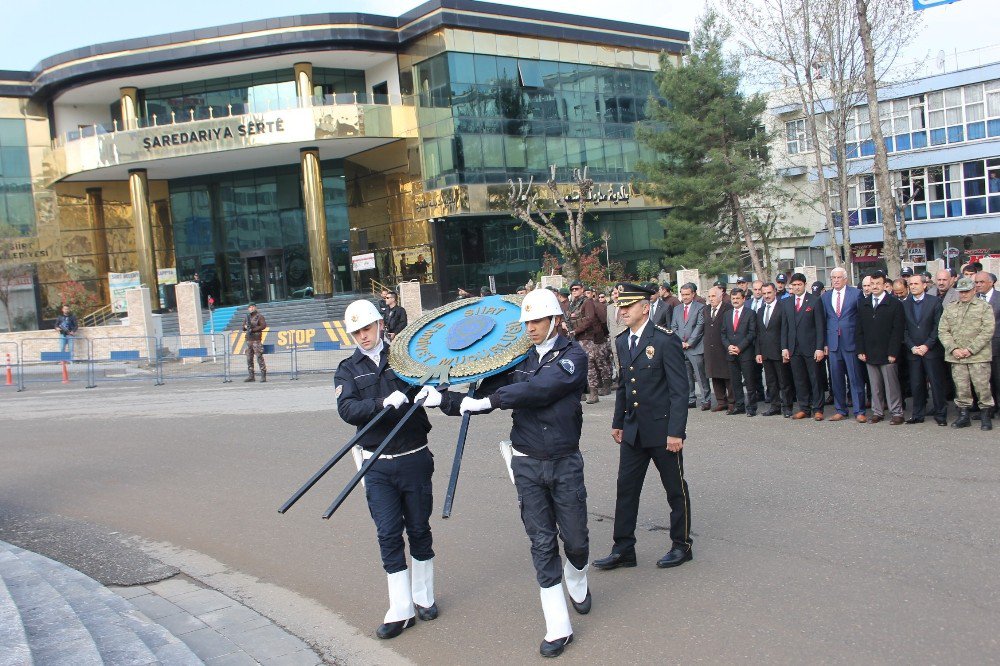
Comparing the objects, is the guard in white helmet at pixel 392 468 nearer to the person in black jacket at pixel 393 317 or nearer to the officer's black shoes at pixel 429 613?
the officer's black shoes at pixel 429 613

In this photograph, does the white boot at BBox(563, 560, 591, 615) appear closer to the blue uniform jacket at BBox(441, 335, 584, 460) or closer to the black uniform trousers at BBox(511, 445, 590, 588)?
the black uniform trousers at BBox(511, 445, 590, 588)

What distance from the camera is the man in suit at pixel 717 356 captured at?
40.8 ft

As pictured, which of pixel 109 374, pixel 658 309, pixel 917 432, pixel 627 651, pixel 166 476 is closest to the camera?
pixel 627 651

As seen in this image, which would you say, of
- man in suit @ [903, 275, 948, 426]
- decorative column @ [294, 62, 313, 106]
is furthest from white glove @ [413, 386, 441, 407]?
→ decorative column @ [294, 62, 313, 106]

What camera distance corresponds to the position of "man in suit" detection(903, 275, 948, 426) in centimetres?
1030

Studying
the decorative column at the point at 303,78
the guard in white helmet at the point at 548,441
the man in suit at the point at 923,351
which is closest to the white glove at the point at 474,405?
the guard in white helmet at the point at 548,441

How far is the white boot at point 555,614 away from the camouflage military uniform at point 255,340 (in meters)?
18.0

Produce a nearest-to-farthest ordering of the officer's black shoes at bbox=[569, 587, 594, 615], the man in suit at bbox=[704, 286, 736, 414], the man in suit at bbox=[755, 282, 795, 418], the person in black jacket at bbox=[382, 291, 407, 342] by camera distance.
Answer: the officer's black shoes at bbox=[569, 587, 594, 615], the man in suit at bbox=[755, 282, 795, 418], the man in suit at bbox=[704, 286, 736, 414], the person in black jacket at bbox=[382, 291, 407, 342]

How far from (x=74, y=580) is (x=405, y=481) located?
3073mm

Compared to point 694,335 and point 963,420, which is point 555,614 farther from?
point 694,335

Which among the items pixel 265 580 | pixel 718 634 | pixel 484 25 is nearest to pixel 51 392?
pixel 265 580

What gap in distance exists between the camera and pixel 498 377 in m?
5.55

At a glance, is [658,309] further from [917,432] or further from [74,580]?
[74,580]

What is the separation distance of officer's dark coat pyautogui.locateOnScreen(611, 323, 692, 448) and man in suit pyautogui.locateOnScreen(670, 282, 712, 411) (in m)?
6.61
